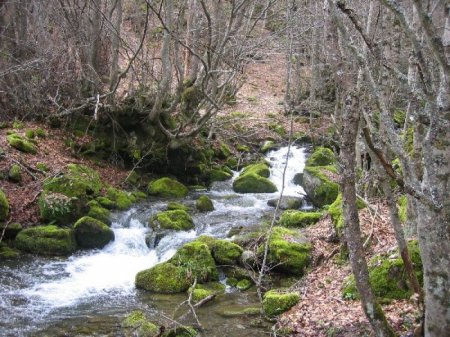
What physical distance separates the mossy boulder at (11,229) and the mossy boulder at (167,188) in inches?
196

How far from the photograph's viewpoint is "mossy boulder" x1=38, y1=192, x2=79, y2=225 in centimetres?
1129

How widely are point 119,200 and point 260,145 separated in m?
9.17

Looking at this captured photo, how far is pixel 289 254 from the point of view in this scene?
381 inches

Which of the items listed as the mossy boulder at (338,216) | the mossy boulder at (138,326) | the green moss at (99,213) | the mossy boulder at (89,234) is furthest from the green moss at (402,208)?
the green moss at (99,213)

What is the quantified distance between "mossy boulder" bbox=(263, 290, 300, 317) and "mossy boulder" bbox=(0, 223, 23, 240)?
5761 millimetres

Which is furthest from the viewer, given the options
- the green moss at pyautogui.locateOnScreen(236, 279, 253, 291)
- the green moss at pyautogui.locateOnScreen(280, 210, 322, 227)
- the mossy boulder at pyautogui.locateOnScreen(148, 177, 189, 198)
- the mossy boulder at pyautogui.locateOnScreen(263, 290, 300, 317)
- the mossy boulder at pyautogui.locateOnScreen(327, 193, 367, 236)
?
the mossy boulder at pyautogui.locateOnScreen(148, 177, 189, 198)

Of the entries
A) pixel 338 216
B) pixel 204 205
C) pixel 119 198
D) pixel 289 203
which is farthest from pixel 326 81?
pixel 338 216

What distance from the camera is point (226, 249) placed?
10109 mm

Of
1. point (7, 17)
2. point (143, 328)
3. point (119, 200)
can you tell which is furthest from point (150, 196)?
point (143, 328)

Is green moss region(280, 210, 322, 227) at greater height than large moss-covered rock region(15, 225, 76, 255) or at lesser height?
greater

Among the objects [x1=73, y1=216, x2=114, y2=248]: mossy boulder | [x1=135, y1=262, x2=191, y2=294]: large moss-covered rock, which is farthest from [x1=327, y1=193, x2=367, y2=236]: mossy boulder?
[x1=73, y1=216, x2=114, y2=248]: mossy boulder

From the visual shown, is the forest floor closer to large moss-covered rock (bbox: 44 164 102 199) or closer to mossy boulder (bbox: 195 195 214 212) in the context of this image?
large moss-covered rock (bbox: 44 164 102 199)

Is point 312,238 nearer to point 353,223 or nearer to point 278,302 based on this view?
point 278,302

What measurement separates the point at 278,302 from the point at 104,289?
3326 mm
